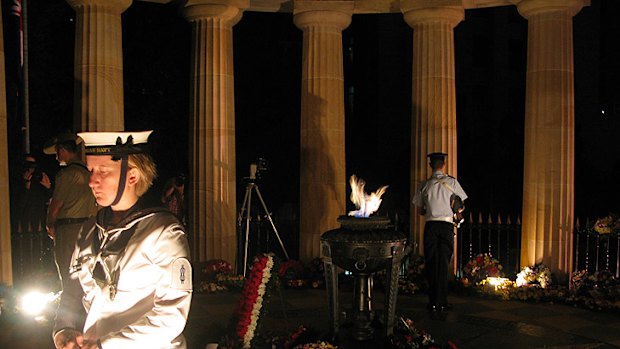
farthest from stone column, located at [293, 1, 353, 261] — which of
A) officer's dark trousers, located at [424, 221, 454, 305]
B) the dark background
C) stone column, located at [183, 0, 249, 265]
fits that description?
officer's dark trousers, located at [424, 221, 454, 305]

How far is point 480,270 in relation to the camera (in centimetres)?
1570

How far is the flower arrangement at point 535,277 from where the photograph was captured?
50.3ft

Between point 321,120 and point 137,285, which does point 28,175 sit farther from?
point 137,285

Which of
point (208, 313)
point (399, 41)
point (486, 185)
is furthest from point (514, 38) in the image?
point (208, 313)

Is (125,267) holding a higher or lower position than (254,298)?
higher

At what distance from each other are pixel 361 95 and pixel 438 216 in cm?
3563

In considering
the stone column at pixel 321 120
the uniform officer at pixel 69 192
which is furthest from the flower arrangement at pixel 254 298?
the stone column at pixel 321 120

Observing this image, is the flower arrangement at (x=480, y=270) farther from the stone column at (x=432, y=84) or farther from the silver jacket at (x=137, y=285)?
the silver jacket at (x=137, y=285)

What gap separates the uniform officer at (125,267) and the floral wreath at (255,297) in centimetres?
311

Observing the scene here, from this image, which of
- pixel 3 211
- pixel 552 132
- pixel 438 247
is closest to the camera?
pixel 3 211

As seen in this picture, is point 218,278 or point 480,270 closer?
point 480,270

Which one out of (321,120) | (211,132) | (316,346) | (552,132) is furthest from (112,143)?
(552,132)

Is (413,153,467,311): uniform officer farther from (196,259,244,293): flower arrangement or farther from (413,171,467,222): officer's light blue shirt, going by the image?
(196,259,244,293): flower arrangement

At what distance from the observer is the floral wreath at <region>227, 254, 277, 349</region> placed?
319 inches
